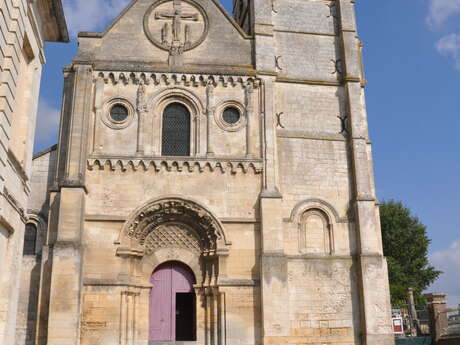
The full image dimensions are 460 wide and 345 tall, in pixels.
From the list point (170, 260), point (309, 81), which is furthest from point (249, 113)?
point (170, 260)

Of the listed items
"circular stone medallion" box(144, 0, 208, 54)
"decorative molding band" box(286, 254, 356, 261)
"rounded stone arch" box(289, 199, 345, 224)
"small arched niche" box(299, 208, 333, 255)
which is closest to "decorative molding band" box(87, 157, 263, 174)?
"rounded stone arch" box(289, 199, 345, 224)

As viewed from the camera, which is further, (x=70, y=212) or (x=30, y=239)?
(x=30, y=239)

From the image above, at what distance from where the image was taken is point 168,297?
16094mm

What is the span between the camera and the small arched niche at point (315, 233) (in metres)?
16.5

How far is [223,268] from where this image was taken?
15625 mm

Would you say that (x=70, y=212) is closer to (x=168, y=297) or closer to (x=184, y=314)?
(x=168, y=297)

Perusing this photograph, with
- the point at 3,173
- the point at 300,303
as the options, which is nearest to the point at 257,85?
the point at 300,303

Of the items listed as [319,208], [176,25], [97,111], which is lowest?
[319,208]

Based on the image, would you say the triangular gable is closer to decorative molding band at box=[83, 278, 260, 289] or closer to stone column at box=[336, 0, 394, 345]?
stone column at box=[336, 0, 394, 345]

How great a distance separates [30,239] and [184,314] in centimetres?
530

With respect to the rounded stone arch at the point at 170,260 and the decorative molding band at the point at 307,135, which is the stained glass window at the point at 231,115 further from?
the rounded stone arch at the point at 170,260

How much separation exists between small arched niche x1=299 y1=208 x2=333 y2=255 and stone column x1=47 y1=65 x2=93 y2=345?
6591 mm

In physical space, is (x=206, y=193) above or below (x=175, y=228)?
above

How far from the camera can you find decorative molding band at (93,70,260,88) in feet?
55.8
